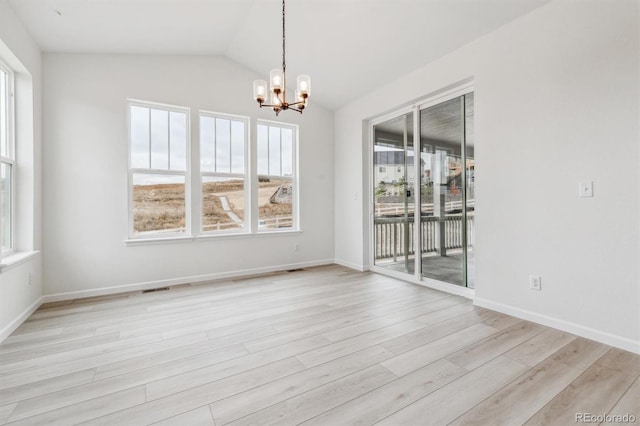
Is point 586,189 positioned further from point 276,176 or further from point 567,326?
point 276,176

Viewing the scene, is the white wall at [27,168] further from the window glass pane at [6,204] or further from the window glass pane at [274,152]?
the window glass pane at [274,152]

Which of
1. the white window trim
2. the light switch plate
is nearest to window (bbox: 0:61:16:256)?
the white window trim

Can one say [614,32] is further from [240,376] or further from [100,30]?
[100,30]

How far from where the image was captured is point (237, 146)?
182 inches

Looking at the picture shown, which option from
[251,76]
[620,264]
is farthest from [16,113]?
[620,264]

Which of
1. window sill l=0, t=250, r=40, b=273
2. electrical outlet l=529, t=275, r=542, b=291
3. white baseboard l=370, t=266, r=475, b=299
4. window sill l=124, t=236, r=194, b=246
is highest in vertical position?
window sill l=124, t=236, r=194, b=246

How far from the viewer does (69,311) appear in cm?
311

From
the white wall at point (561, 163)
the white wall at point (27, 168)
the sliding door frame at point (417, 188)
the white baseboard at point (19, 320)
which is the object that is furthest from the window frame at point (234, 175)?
the white wall at point (561, 163)

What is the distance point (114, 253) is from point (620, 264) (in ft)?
17.0

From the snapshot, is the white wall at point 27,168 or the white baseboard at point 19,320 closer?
the white baseboard at point 19,320

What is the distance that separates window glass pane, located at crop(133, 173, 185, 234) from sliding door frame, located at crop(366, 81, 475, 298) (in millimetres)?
2963

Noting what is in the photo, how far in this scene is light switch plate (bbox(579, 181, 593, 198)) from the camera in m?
2.36

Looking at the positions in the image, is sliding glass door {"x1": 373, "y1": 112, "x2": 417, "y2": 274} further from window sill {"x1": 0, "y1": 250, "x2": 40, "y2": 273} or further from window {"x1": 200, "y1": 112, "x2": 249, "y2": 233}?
window sill {"x1": 0, "y1": 250, "x2": 40, "y2": 273}

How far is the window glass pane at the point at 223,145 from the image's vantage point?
4.46m
